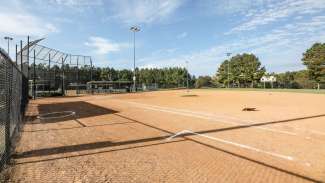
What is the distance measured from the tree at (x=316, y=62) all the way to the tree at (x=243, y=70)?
13830 millimetres

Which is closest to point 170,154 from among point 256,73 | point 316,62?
point 316,62

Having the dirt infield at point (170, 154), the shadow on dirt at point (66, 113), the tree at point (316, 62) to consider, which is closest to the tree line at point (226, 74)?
the tree at point (316, 62)

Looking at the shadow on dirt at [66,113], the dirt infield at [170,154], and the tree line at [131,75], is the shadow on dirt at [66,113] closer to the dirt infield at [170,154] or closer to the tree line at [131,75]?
the dirt infield at [170,154]

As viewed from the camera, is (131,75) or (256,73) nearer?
(256,73)

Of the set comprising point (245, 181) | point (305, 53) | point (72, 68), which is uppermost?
point (305, 53)

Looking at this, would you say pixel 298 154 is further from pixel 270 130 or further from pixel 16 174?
pixel 16 174

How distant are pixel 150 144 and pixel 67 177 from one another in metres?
2.97

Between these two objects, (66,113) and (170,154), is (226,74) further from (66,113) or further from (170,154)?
(170,154)

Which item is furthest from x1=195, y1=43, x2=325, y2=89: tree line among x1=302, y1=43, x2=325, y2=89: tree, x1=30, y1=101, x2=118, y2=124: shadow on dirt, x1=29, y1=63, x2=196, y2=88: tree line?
x1=30, y1=101, x2=118, y2=124: shadow on dirt

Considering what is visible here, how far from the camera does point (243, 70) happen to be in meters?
83.3

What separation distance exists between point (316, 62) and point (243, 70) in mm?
21053

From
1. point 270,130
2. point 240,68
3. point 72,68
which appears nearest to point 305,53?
point 240,68

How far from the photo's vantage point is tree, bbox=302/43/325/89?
6594cm

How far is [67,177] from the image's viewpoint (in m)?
4.89
